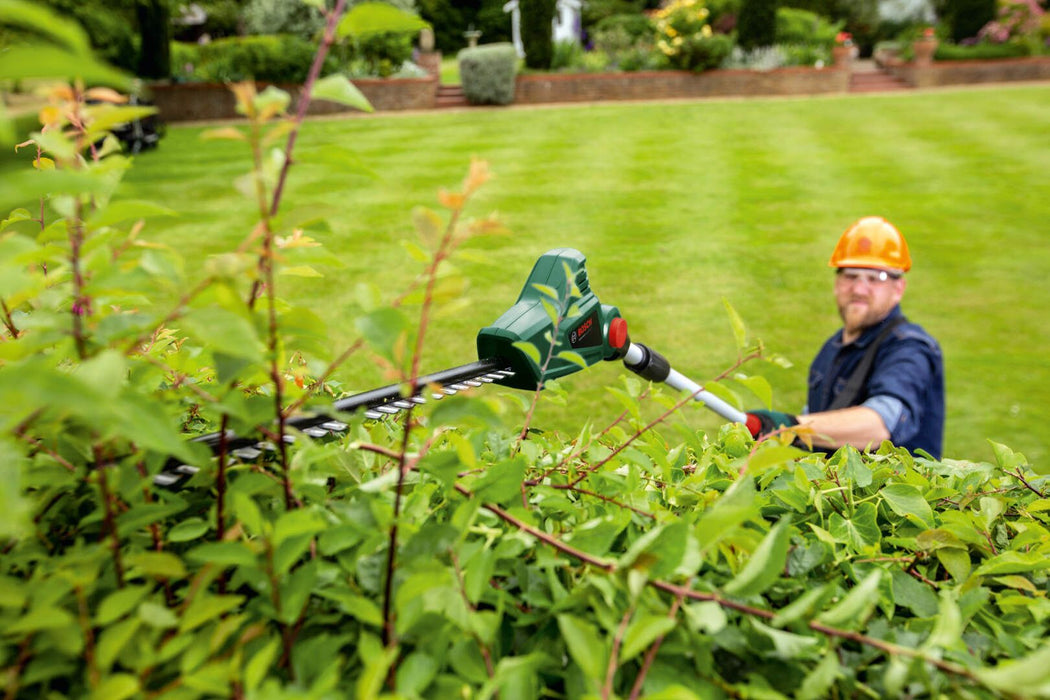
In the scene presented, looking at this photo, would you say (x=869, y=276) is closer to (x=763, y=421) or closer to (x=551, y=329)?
(x=763, y=421)

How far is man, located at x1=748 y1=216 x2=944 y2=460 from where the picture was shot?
10.6 feet

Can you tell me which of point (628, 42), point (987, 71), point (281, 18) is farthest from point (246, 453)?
point (281, 18)

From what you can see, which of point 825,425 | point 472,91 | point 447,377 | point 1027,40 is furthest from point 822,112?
point 447,377

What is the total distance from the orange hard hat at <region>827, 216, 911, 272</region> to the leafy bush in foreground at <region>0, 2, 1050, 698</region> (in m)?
2.97

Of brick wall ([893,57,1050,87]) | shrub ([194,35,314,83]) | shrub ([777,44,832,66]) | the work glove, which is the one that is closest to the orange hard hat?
the work glove

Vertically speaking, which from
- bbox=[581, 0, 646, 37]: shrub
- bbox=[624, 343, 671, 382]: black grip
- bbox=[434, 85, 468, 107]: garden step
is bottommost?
bbox=[624, 343, 671, 382]: black grip

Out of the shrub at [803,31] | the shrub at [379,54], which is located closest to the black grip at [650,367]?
the shrub at [379,54]

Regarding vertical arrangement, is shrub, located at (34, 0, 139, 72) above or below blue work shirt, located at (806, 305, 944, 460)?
above

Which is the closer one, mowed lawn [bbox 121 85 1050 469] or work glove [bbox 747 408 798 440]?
work glove [bbox 747 408 798 440]

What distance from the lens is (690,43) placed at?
1852 cm

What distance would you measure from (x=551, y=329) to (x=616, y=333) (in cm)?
37

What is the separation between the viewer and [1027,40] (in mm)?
20734

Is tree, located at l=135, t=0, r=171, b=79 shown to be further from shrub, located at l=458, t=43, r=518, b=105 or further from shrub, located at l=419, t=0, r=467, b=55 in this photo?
shrub, located at l=419, t=0, r=467, b=55

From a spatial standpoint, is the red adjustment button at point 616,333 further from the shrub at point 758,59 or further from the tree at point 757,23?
the tree at point 757,23
